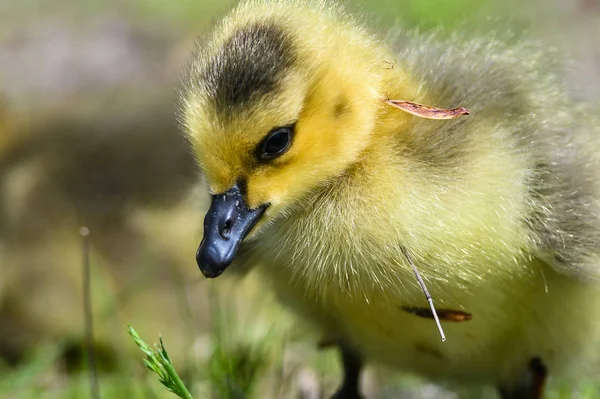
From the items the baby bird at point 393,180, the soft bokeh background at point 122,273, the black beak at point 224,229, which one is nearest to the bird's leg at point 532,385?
the baby bird at point 393,180

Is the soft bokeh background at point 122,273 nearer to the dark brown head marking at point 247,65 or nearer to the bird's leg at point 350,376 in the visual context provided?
the bird's leg at point 350,376

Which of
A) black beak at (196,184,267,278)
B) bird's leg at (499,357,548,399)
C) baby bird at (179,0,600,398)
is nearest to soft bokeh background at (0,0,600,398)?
bird's leg at (499,357,548,399)

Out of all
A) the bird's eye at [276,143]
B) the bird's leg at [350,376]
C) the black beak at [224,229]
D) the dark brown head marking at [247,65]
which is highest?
the dark brown head marking at [247,65]

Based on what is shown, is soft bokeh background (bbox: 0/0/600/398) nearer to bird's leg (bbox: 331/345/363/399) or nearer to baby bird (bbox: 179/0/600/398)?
bird's leg (bbox: 331/345/363/399)

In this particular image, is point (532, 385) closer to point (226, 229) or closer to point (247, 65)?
point (226, 229)

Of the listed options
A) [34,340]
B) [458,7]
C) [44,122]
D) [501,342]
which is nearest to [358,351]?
[501,342]

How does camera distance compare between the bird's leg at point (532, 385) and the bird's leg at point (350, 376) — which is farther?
the bird's leg at point (350, 376)

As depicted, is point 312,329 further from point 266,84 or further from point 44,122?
point 44,122
